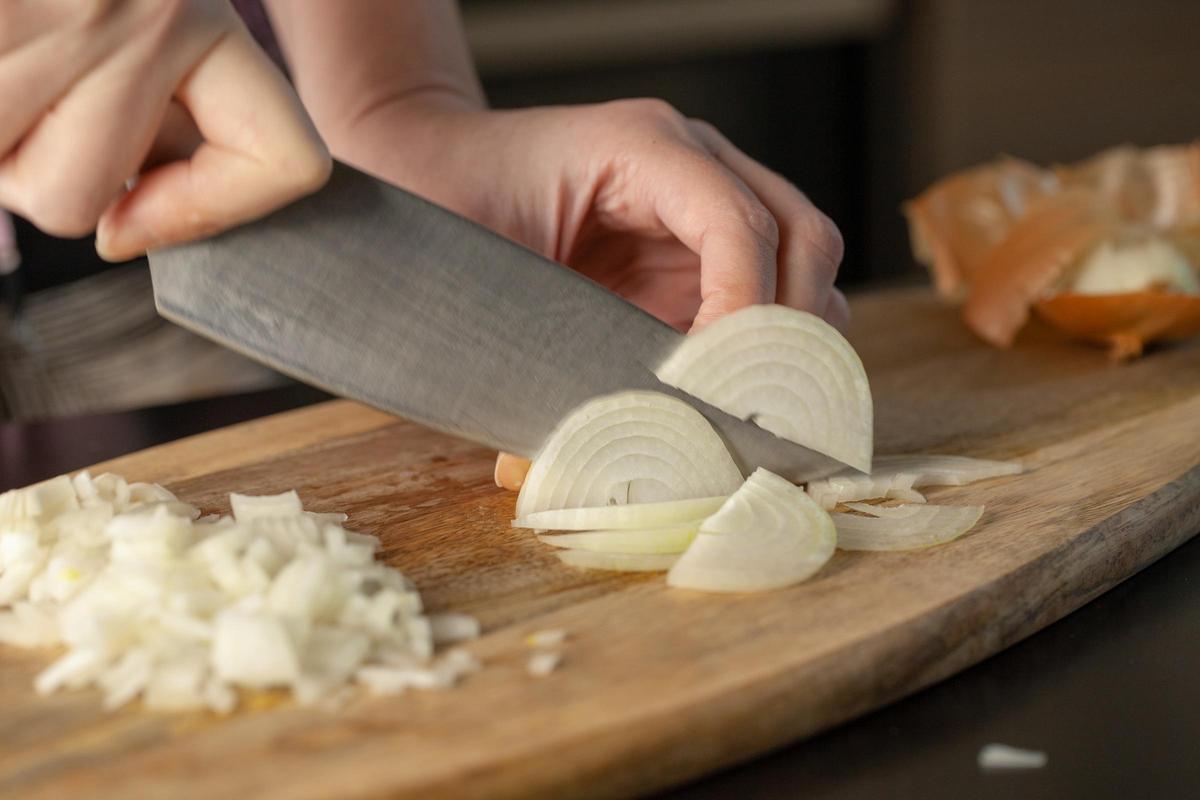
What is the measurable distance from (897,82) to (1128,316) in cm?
260

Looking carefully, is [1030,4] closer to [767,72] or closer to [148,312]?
[767,72]

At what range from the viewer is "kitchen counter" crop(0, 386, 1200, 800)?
77 centimetres

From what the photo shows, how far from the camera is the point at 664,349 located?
1.11 m

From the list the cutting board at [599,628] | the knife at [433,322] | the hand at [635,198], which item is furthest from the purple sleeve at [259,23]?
the knife at [433,322]

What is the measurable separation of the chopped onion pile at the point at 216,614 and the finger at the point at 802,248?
0.49 m

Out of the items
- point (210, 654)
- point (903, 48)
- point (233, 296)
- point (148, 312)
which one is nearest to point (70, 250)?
point (148, 312)

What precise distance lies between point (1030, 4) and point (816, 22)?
2.48 feet

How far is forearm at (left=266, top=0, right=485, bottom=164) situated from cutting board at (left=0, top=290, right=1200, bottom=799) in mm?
378

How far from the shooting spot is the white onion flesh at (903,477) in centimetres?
113

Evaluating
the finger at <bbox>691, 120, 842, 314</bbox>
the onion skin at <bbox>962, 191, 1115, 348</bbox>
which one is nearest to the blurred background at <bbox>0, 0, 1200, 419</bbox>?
the onion skin at <bbox>962, 191, 1115, 348</bbox>

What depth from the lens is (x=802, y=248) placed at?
3.93 feet

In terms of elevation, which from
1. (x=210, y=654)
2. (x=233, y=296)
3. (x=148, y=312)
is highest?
(x=233, y=296)

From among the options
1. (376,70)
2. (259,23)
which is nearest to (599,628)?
(376,70)

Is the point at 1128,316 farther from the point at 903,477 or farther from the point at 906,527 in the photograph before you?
the point at 906,527
